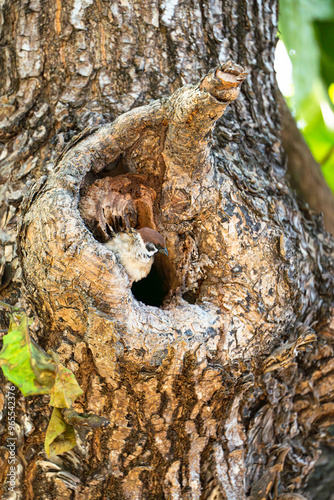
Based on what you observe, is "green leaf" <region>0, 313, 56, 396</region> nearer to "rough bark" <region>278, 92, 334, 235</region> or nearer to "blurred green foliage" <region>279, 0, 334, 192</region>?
"rough bark" <region>278, 92, 334, 235</region>

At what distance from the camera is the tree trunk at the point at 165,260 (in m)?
1.38

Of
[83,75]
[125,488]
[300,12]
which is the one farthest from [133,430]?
[300,12]

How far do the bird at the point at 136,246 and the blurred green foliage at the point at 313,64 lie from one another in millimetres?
1228

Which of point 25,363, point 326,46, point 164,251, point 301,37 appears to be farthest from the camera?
point 326,46

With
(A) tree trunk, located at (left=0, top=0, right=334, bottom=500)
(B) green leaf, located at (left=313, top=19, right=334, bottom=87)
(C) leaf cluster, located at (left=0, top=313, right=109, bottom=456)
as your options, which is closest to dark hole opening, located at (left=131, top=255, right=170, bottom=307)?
(A) tree trunk, located at (left=0, top=0, right=334, bottom=500)

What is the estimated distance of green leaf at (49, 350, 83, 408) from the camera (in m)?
1.09

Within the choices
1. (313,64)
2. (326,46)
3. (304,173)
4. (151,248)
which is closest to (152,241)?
(151,248)

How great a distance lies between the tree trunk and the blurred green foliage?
442 mm

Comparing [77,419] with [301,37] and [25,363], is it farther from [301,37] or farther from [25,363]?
[301,37]

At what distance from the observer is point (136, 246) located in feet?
6.17

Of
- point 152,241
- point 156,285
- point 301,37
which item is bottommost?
point 156,285

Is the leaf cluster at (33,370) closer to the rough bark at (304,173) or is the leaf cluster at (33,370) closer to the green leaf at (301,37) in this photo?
the rough bark at (304,173)

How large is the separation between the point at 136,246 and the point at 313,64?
143 cm

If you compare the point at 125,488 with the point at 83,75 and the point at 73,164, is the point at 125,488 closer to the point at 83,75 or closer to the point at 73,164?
the point at 73,164
